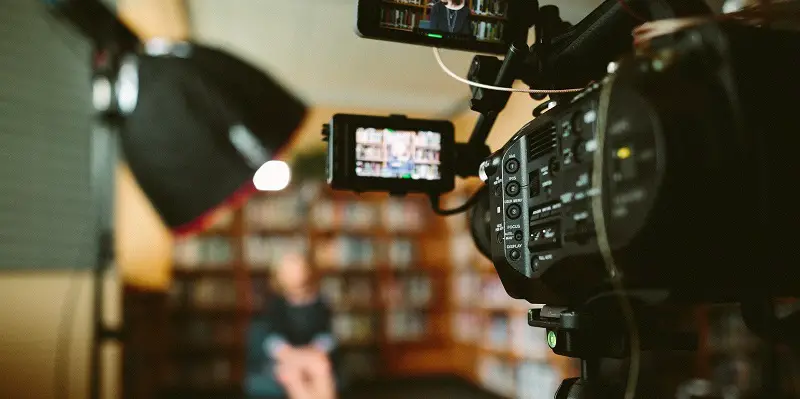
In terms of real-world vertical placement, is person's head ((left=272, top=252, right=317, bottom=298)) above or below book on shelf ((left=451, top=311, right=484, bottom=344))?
above

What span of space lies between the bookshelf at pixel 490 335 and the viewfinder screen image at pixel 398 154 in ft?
8.56

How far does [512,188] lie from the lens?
62cm

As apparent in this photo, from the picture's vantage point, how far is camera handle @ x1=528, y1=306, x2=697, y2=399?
0.57 m

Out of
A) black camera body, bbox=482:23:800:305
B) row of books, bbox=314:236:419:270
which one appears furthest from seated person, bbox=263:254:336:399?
black camera body, bbox=482:23:800:305

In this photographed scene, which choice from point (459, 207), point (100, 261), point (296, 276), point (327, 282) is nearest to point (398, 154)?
point (459, 207)

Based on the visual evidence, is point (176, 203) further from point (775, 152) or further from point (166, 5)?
point (166, 5)

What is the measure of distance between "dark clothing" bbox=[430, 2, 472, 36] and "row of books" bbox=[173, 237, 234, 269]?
4.08 meters

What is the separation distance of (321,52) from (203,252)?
2023 mm

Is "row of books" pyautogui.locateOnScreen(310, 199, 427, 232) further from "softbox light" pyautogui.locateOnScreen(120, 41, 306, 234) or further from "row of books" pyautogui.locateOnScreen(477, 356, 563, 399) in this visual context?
"softbox light" pyautogui.locateOnScreen(120, 41, 306, 234)

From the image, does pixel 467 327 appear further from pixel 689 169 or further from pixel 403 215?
pixel 689 169

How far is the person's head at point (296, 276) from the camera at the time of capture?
3373 millimetres

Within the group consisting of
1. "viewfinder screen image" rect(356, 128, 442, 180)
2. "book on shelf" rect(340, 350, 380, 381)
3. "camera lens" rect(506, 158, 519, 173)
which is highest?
"viewfinder screen image" rect(356, 128, 442, 180)

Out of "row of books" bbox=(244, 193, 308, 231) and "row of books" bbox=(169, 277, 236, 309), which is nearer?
"row of books" bbox=(169, 277, 236, 309)

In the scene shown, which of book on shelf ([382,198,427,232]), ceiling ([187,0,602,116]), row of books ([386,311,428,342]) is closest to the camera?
ceiling ([187,0,602,116])
